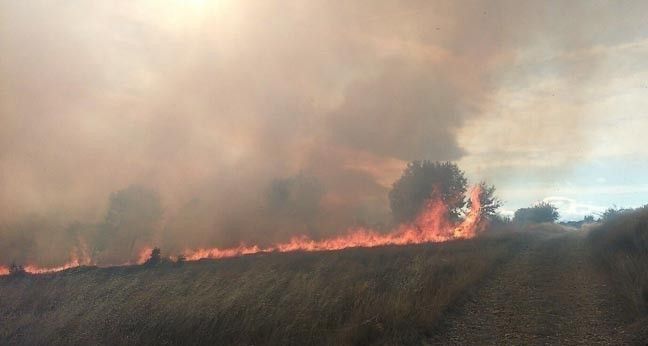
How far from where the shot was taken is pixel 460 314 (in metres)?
12.8

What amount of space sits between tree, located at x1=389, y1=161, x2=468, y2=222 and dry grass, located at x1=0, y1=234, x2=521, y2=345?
3609 centimetres

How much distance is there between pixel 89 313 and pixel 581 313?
68.1ft

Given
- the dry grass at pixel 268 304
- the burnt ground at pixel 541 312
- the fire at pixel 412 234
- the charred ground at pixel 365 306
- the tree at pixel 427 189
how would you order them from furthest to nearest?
the tree at pixel 427 189 < the fire at pixel 412 234 < the dry grass at pixel 268 304 < the charred ground at pixel 365 306 < the burnt ground at pixel 541 312

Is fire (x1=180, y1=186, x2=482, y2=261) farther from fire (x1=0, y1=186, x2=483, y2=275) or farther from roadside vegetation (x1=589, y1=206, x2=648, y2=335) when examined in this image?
roadside vegetation (x1=589, y1=206, x2=648, y2=335)

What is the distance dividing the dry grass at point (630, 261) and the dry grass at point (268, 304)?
4.71 meters

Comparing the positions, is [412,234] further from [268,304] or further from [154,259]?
[268,304]

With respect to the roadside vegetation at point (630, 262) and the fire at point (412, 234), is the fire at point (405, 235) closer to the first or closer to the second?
the fire at point (412, 234)

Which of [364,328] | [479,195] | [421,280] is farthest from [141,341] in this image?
[479,195]

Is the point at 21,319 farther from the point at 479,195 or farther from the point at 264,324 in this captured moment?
the point at 479,195

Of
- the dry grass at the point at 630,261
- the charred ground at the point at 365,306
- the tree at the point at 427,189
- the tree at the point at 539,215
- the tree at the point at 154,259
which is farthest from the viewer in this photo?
the tree at the point at 539,215

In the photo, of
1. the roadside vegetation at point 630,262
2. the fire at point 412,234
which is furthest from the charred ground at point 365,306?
the fire at point 412,234

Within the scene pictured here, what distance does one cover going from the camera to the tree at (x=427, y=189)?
61.9m

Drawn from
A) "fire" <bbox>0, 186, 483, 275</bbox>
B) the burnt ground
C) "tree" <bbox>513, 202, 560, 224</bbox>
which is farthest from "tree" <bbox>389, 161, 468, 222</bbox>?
the burnt ground

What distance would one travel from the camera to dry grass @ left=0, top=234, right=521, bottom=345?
12.6 metres
